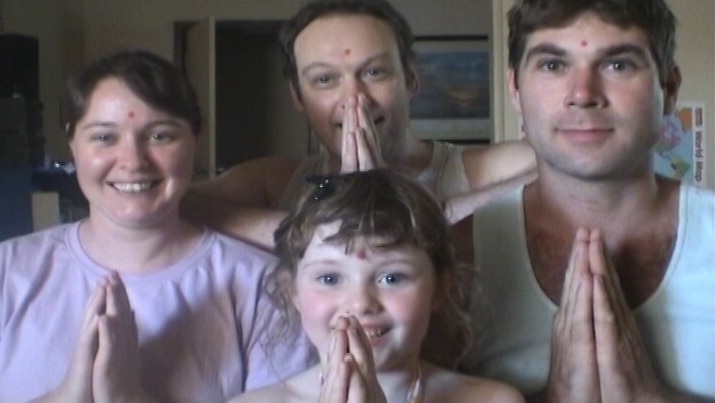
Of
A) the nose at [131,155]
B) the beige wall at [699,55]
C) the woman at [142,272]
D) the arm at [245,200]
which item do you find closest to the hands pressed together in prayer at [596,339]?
the woman at [142,272]

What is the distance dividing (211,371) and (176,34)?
333cm

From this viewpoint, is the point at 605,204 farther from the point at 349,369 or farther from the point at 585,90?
the point at 349,369

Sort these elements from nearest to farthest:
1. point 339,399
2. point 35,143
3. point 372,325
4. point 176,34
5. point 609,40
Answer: point 339,399 < point 372,325 < point 609,40 < point 35,143 < point 176,34

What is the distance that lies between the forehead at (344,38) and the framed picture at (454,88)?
2.90 metres

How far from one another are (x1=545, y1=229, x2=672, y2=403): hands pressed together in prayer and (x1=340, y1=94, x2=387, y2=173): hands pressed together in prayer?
29 centimetres

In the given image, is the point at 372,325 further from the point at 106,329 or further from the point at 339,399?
the point at 106,329

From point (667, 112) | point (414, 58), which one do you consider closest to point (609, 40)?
point (667, 112)

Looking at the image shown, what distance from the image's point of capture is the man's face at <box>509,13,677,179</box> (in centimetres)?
117

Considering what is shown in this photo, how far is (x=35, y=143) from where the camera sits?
2.54 meters

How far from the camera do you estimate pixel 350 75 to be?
1438 millimetres

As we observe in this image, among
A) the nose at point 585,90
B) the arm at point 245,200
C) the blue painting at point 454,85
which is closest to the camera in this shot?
the nose at point 585,90

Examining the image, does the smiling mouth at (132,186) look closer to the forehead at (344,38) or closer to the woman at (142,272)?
the woman at (142,272)

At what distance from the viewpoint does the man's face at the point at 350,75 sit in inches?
56.6

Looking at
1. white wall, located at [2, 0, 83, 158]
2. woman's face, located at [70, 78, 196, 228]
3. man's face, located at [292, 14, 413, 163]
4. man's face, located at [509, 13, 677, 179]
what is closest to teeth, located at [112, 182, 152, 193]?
woman's face, located at [70, 78, 196, 228]
